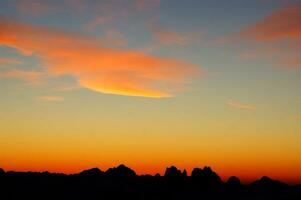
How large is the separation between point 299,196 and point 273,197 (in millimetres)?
12228

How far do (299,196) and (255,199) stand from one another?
18.9 metres

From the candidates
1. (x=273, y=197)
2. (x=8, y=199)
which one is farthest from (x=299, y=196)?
(x=8, y=199)

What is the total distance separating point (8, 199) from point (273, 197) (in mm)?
107514

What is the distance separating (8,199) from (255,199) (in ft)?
331

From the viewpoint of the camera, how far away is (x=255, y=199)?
199500mm

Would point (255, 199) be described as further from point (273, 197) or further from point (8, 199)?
point (8, 199)

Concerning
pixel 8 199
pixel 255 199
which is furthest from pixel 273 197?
pixel 8 199

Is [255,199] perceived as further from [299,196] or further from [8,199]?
[8,199]

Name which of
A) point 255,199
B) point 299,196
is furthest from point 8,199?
point 299,196

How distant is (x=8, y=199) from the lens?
199 metres

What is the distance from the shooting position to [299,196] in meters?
188

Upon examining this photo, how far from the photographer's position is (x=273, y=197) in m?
197

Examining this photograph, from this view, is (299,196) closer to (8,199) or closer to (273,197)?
(273,197)
